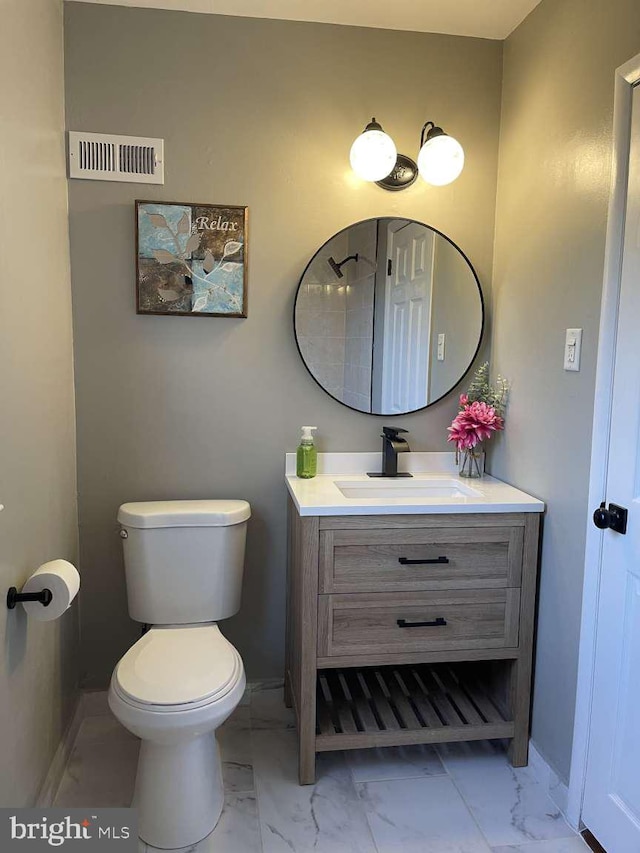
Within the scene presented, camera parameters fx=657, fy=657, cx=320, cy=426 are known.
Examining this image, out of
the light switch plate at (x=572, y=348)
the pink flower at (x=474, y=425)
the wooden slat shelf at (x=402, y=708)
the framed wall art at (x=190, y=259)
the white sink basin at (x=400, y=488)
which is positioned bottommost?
the wooden slat shelf at (x=402, y=708)

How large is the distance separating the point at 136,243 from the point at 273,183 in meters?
0.51

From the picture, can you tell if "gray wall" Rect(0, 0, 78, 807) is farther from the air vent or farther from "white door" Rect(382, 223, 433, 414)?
"white door" Rect(382, 223, 433, 414)

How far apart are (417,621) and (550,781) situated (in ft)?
2.02

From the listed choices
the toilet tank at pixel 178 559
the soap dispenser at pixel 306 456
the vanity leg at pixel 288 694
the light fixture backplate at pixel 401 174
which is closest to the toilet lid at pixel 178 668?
the toilet tank at pixel 178 559

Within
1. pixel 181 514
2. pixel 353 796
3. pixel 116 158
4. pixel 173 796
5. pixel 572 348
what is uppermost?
pixel 116 158

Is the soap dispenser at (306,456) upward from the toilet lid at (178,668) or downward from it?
upward

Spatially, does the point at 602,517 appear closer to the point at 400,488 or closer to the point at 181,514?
the point at 400,488

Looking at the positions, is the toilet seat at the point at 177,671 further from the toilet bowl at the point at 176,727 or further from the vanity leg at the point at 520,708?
the vanity leg at the point at 520,708

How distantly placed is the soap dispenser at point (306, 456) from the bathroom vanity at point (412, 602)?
15 centimetres

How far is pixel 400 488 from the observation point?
230cm

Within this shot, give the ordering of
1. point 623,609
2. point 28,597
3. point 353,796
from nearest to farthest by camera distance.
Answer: point 28,597, point 623,609, point 353,796

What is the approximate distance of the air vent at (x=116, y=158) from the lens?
2.16 meters

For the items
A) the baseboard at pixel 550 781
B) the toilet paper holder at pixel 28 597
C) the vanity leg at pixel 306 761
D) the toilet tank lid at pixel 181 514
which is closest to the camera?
the toilet paper holder at pixel 28 597

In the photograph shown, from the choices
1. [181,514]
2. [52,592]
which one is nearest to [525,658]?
[181,514]
